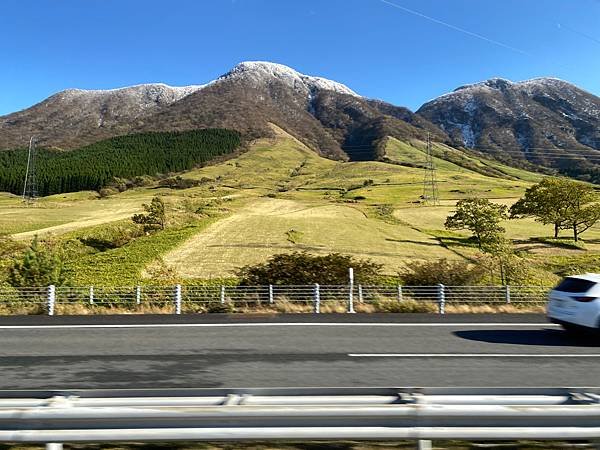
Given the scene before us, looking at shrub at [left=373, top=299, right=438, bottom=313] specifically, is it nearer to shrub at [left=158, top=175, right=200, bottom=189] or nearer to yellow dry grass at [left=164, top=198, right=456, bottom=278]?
yellow dry grass at [left=164, top=198, right=456, bottom=278]

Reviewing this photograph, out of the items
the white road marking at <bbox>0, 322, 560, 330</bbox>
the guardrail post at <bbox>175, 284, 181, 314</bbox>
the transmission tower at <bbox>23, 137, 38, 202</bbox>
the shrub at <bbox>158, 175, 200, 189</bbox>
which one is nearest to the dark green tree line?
the transmission tower at <bbox>23, 137, 38, 202</bbox>

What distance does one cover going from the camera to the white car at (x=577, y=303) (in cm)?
1011

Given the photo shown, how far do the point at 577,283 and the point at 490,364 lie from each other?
3.77 m

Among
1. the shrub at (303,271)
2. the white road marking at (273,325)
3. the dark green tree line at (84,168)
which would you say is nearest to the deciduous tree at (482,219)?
the shrub at (303,271)

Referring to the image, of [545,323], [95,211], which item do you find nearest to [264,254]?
[545,323]

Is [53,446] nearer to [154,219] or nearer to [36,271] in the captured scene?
[36,271]

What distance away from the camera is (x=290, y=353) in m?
9.43

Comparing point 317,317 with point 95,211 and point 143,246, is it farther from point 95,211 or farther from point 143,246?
point 95,211

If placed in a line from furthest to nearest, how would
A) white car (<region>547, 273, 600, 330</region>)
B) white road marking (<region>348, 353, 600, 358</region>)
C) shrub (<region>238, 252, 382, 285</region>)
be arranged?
shrub (<region>238, 252, 382, 285</region>) < white car (<region>547, 273, 600, 330</region>) < white road marking (<region>348, 353, 600, 358</region>)

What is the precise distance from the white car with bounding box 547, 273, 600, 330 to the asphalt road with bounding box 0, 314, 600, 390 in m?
0.50

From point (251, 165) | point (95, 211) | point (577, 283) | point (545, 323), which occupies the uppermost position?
point (251, 165)

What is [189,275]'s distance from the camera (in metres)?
33.9

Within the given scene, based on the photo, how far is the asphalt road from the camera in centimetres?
746

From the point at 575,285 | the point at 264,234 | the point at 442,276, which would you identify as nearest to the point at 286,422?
the point at 575,285
